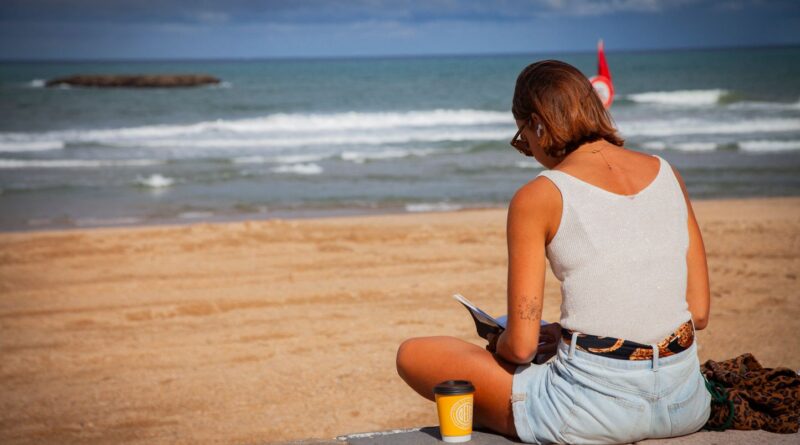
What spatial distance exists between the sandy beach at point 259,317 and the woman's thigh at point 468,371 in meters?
1.40

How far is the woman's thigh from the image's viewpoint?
8.04 feet

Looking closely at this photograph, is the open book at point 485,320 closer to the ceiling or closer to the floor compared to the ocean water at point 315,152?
closer to the ceiling

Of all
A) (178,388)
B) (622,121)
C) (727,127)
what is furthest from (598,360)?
(622,121)

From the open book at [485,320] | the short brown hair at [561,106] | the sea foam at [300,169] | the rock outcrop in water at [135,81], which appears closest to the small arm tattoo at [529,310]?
the open book at [485,320]

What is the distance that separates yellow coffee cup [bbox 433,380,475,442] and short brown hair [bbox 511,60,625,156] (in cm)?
74

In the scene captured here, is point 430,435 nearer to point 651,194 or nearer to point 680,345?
point 680,345

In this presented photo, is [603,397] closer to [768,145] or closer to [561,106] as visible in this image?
[561,106]

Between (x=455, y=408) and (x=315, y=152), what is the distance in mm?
15752

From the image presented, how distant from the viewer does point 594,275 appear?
2227mm

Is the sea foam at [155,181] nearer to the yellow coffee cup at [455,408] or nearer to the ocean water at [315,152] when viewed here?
the ocean water at [315,152]

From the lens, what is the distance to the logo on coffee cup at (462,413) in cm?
244

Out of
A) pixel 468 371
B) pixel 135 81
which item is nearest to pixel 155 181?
pixel 468 371

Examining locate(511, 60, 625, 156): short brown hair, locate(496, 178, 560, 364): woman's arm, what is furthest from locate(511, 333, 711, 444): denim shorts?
locate(511, 60, 625, 156): short brown hair

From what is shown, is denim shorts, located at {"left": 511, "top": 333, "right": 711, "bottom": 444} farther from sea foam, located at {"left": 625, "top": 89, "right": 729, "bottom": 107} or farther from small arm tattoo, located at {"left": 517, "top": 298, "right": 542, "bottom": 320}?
sea foam, located at {"left": 625, "top": 89, "right": 729, "bottom": 107}
